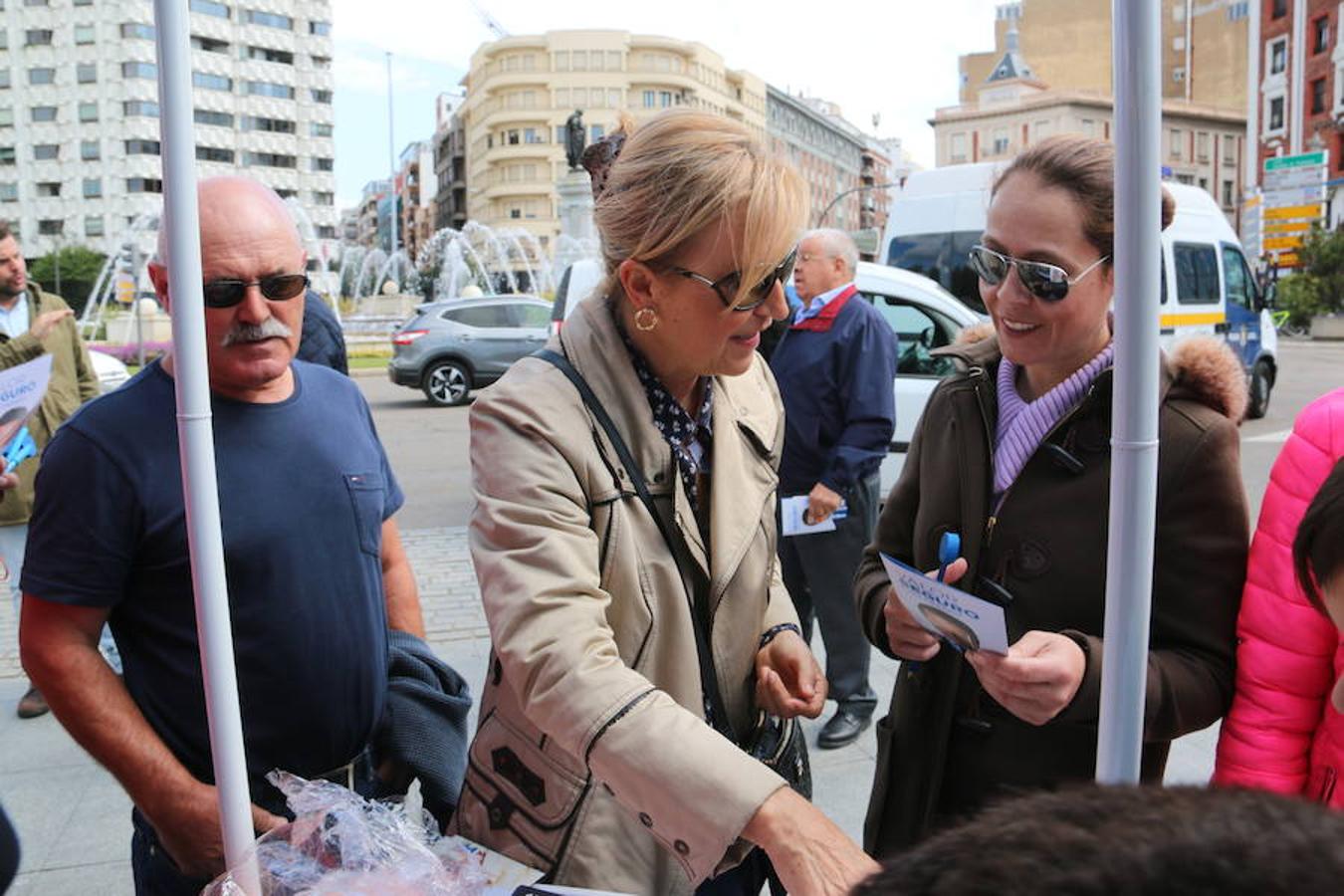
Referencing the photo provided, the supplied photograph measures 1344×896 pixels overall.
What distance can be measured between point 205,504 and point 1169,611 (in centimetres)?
142

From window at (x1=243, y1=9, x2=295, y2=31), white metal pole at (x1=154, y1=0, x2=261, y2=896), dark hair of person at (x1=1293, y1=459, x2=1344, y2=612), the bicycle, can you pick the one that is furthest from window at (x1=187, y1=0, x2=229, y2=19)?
dark hair of person at (x1=1293, y1=459, x2=1344, y2=612)

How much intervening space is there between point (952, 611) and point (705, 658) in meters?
0.45

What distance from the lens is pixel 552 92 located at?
103 m

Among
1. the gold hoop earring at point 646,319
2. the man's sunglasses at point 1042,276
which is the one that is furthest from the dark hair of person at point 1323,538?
the gold hoop earring at point 646,319

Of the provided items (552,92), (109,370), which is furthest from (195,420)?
(552,92)

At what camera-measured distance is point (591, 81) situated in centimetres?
10350

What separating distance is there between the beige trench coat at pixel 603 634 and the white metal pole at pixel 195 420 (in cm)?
34

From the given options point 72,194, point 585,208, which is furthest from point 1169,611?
point 72,194

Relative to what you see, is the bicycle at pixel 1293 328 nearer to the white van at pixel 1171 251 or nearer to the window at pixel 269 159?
the white van at pixel 1171 251

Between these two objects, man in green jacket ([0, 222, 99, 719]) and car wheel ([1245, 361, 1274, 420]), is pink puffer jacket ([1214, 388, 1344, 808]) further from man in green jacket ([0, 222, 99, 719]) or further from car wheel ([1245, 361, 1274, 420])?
car wheel ([1245, 361, 1274, 420])

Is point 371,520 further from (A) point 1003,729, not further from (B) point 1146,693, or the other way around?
(B) point 1146,693

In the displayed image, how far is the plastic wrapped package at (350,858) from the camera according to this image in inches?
52.9

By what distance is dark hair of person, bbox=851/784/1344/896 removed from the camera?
0.46m

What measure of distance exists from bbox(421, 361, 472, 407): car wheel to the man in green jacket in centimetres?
1250
